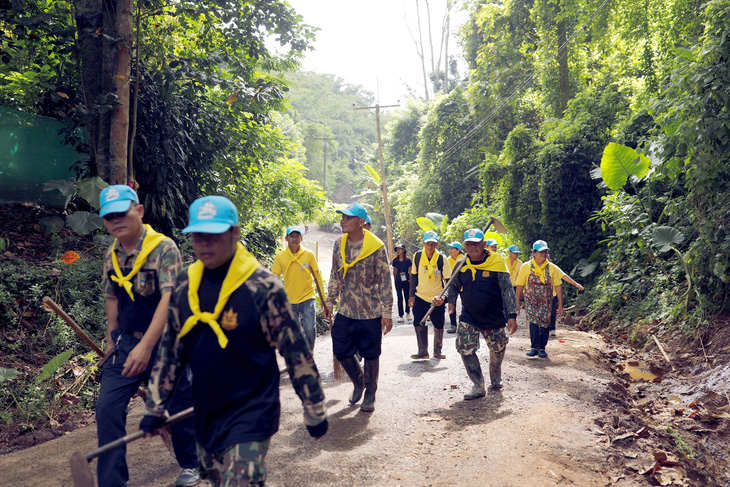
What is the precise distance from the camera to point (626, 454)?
522 cm

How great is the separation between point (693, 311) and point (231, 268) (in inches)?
375

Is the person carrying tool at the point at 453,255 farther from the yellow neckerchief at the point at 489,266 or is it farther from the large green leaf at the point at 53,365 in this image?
the large green leaf at the point at 53,365

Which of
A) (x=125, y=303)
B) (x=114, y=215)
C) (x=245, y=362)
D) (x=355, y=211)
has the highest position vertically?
(x=355, y=211)

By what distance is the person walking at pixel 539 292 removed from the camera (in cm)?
949

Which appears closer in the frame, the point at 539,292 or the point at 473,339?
the point at 473,339

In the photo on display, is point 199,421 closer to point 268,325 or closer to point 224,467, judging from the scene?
point 224,467

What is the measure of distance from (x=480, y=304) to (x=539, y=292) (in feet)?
10.3

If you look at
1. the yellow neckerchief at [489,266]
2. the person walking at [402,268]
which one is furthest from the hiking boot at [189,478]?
the person walking at [402,268]

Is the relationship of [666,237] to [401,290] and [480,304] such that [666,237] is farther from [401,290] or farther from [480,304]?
[480,304]

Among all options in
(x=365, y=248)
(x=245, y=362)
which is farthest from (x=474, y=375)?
(x=245, y=362)

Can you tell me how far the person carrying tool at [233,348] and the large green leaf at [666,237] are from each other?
1027cm

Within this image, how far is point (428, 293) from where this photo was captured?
9508 millimetres

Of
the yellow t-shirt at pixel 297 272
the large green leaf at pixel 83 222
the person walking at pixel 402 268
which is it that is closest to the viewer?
the yellow t-shirt at pixel 297 272

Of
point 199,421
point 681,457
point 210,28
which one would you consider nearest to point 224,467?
point 199,421
